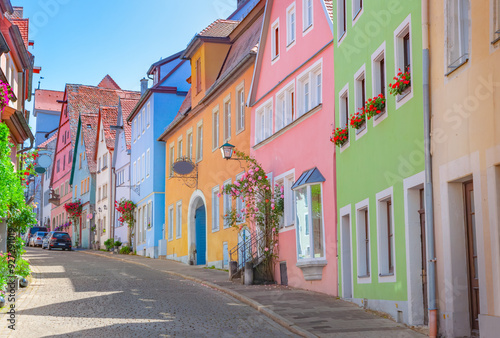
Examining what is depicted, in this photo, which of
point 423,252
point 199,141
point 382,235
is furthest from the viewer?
point 199,141

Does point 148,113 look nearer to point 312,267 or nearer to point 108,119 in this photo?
point 108,119

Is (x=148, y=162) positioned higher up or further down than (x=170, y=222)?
higher up

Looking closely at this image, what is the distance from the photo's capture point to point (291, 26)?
2278cm

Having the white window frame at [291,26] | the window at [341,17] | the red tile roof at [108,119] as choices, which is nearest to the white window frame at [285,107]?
the white window frame at [291,26]

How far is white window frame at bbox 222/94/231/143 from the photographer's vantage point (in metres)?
28.9

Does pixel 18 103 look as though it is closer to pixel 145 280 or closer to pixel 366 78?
pixel 145 280

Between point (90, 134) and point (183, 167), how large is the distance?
32428 mm

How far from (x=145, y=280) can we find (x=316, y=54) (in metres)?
8.85

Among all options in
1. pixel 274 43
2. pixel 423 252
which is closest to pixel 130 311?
pixel 423 252

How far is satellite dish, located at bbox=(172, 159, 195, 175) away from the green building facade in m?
14.9

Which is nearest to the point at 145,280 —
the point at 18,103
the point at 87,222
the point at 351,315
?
the point at 18,103

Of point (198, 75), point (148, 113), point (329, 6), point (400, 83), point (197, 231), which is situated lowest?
point (197, 231)

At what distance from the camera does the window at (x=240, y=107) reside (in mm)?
27312

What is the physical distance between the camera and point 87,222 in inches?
2474
